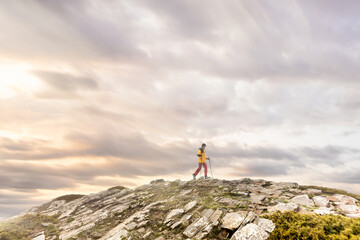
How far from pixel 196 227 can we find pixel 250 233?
139 inches

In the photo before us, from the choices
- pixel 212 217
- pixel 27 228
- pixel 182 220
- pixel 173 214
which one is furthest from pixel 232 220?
pixel 27 228

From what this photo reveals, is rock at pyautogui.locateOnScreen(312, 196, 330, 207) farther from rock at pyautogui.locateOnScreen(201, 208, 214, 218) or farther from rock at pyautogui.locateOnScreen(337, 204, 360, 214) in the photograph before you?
rock at pyautogui.locateOnScreen(201, 208, 214, 218)

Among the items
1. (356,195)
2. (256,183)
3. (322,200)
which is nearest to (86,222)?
(256,183)

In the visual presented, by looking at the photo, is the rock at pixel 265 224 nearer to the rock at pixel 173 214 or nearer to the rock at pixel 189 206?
Answer: the rock at pixel 189 206

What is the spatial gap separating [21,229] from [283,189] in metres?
26.8

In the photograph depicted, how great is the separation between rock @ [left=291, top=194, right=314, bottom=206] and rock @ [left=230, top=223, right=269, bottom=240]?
Result: 7.06 metres

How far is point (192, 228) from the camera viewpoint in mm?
13281

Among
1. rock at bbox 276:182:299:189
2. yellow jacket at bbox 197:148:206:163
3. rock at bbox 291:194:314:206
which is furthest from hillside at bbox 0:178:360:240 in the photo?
yellow jacket at bbox 197:148:206:163

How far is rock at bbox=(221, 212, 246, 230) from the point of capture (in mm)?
12406

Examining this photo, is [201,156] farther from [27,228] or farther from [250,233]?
[27,228]

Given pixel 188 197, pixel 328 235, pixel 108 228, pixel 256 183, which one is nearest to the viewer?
pixel 328 235

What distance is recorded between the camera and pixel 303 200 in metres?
17.0

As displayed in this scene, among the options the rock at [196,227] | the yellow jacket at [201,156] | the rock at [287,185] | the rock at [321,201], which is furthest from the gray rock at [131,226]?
the rock at [287,185]

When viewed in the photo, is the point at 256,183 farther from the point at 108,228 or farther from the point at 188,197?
the point at 108,228
